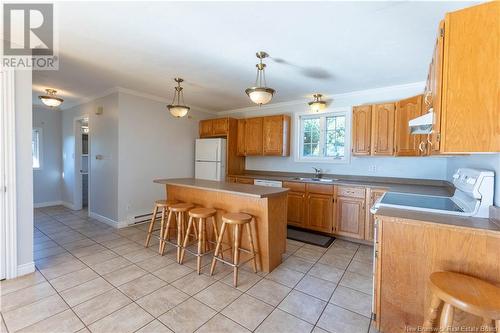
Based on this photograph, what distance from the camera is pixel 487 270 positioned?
1.31 metres

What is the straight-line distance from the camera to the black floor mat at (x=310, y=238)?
3453 mm

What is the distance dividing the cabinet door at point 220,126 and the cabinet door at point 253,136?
1.52 feet

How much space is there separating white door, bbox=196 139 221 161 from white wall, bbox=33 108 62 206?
12.2ft

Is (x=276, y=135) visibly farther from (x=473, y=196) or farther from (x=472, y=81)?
(x=472, y=81)

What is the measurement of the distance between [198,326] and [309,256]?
1.75m

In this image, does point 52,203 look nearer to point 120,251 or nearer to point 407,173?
point 120,251

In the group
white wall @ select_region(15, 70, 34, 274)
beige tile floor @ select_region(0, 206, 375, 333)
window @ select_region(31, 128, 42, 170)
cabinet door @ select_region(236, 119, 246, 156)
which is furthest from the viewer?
window @ select_region(31, 128, 42, 170)

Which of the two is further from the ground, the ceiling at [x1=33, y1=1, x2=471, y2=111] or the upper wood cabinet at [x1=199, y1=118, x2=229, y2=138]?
the ceiling at [x1=33, y1=1, x2=471, y2=111]

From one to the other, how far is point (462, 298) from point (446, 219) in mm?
577

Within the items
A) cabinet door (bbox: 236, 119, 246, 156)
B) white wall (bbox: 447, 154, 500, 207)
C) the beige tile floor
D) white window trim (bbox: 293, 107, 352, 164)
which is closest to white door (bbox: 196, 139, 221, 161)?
cabinet door (bbox: 236, 119, 246, 156)

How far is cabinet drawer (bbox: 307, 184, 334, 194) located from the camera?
3.67m

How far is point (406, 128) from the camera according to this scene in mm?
3205

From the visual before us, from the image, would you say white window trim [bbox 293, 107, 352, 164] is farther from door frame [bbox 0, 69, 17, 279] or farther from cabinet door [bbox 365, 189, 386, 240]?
door frame [bbox 0, 69, 17, 279]
